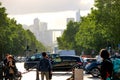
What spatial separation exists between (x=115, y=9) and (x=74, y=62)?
2487 centimetres

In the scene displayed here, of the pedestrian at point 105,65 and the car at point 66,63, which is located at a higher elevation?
the pedestrian at point 105,65

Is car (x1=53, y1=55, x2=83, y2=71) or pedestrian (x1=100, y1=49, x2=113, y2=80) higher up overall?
pedestrian (x1=100, y1=49, x2=113, y2=80)

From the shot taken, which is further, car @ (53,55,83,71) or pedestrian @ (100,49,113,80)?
car @ (53,55,83,71)

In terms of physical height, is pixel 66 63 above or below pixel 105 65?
below

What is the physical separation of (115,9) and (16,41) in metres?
62.2

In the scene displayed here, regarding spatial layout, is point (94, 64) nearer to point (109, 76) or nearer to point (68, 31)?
point (109, 76)

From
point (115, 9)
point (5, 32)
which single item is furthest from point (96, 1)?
point (5, 32)

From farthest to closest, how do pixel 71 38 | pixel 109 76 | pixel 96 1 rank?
pixel 71 38 → pixel 96 1 → pixel 109 76

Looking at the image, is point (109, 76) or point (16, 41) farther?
point (16, 41)

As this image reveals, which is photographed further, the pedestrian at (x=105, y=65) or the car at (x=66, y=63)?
the car at (x=66, y=63)

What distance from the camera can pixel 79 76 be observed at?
18.2 m

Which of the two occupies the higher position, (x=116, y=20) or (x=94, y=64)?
(x=116, y=20)

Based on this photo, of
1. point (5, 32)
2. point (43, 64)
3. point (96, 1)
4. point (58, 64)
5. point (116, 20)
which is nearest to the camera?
point (43, 64)

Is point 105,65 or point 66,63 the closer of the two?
point 105,65
